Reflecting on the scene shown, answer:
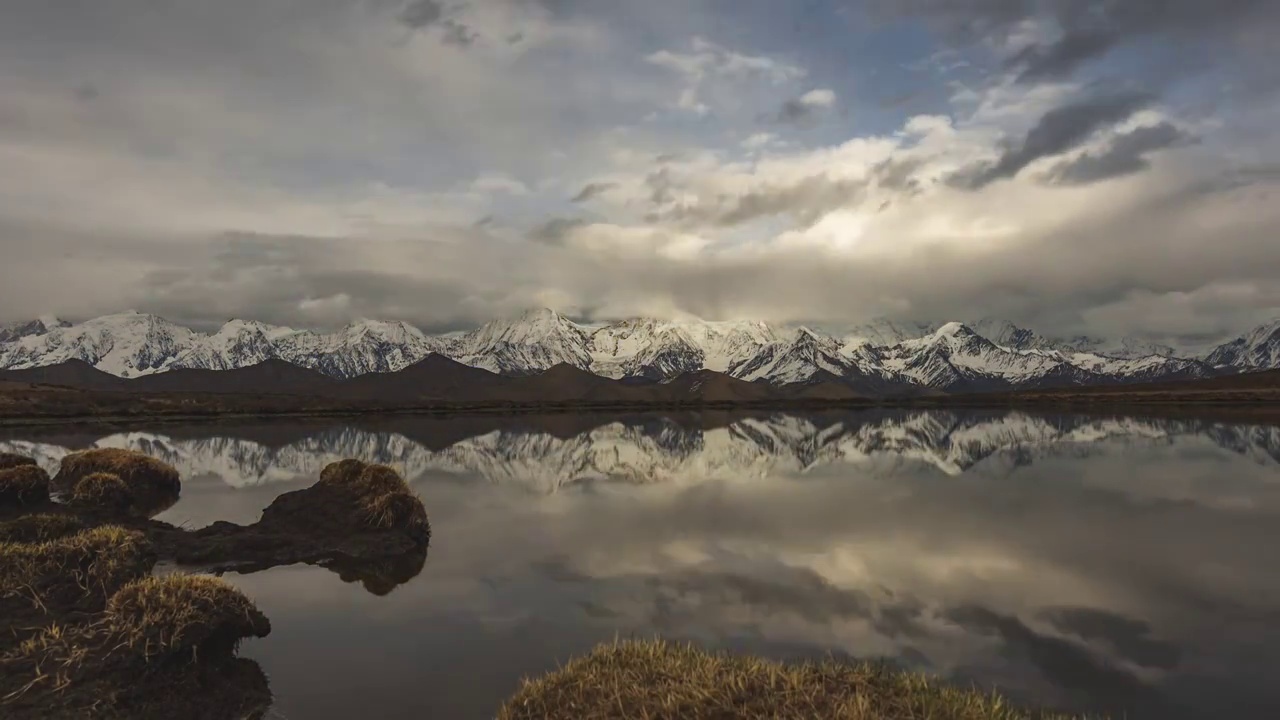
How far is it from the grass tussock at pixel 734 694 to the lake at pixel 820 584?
1479 millimetres

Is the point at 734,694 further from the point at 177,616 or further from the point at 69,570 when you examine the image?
the point at 69,570

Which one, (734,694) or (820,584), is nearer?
(734,694)

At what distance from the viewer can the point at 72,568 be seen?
17188mm

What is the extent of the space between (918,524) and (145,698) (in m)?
28.0

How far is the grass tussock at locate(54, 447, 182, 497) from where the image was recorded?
120ft

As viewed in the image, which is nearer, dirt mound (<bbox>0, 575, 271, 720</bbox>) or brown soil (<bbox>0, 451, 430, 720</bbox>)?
dirt mound (<bbox>0, 575, 271, 720</bbox>)

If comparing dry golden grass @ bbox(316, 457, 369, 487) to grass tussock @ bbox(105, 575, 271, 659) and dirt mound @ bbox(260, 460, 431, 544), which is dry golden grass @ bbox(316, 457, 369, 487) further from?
grass tussock @ bbox(105, 575, 271, 659)

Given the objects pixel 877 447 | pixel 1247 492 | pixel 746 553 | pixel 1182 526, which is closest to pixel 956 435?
pixel 877 447

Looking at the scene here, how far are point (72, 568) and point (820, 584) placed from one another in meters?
20.7

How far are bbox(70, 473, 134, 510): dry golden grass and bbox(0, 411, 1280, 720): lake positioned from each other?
256 centimetres

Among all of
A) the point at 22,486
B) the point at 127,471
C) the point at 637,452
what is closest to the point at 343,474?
the point at 22,486

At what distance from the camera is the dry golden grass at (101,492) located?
32062 millimetres

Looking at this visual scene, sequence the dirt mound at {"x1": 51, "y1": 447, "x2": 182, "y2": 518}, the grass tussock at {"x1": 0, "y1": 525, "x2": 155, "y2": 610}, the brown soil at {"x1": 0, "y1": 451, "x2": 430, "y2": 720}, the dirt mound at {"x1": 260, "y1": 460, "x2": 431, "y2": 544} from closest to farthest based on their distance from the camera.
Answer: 1. the brown soil at {"x1": 0, "y1": 451, "x2": 430, "y2": 720}
2. the grass tussock at {"x1": 0, "y1": 525, "x2": 155, "y2": 610}
3. the dirt mound at {"x1": 260, "y1": 460, "x2": 431, "y2": 544}
4. the dirt mound at {"x1": 51, "y1": 447, "x2": 182, "y2": 518}

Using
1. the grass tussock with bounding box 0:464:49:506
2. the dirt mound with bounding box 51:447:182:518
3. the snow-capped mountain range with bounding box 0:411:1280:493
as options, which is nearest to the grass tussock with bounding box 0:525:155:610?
the dirt mound with bounding box 51:447:182:518
